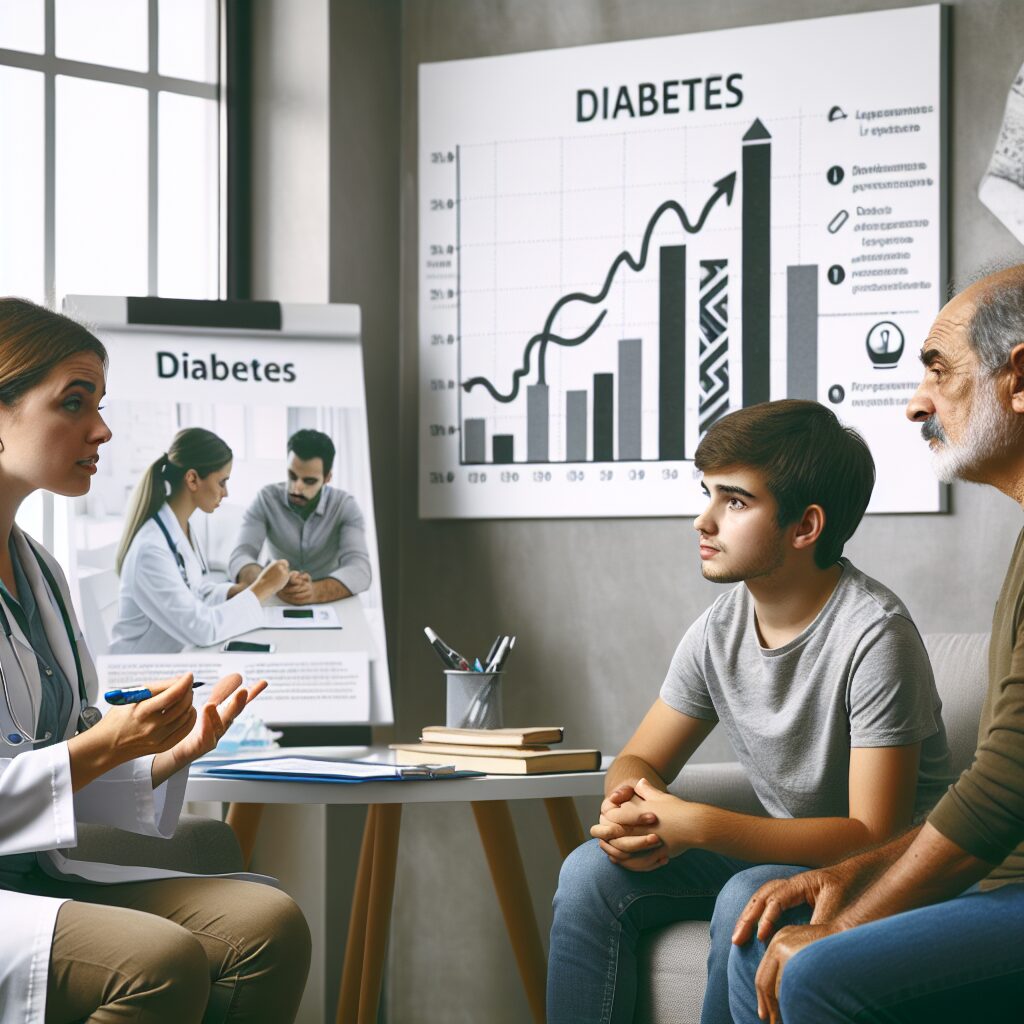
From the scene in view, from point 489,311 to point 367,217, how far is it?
1.19 feet

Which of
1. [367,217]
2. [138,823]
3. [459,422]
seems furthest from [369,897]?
[367,217]

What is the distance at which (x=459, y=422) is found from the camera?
3.22 m

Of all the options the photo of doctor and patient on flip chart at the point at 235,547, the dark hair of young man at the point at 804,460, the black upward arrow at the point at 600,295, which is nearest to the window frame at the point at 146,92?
the photo of doctor and patient on flip chart at the point at 235,547

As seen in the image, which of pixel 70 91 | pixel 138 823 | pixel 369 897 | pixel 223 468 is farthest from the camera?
pixel 70 91

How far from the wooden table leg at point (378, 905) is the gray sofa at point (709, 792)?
550mm

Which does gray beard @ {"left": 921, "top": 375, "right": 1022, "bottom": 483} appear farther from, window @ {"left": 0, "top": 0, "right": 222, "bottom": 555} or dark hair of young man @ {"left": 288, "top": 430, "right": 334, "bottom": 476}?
window @ {"left": 0, "top": 0, "right": 222, "bottom": 555}

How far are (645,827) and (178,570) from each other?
1201 mm

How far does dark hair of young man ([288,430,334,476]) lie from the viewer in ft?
9.52

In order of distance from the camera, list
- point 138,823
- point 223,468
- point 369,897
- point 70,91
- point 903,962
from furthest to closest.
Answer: point 70,91 < point 223,468 < point 369,897 < point 138,823 < point 903,962

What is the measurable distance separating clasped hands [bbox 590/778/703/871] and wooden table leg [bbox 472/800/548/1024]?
2.08 feet

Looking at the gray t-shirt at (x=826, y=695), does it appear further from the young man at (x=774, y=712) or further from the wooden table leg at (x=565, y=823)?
the wooden table leg at (x=565, y=823)

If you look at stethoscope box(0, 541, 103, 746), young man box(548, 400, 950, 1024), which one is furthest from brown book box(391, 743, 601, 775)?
stethoscope box(0, 541, 103, 746)

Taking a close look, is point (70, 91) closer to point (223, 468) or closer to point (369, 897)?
point (223, 468)

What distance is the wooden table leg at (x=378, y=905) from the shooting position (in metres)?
2.49
